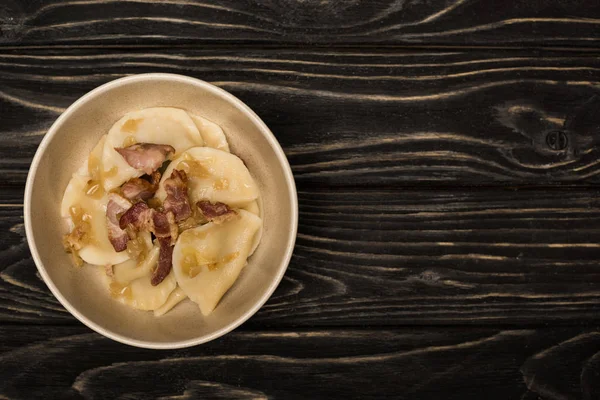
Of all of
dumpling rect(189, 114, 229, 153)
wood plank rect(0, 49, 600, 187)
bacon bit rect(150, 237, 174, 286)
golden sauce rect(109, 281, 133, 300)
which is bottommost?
golden sauce rect(109, 281, 133, 300)

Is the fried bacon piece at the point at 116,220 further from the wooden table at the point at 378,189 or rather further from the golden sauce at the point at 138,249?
the wooden table at the point at 378,189

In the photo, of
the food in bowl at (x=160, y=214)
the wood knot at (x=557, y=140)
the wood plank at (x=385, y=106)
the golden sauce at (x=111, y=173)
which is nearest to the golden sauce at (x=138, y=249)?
the food in bowl at (x=160, y=214)

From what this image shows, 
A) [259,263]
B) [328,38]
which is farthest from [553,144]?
[259,263]

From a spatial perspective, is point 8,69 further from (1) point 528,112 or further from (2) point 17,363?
(1) point 528,112

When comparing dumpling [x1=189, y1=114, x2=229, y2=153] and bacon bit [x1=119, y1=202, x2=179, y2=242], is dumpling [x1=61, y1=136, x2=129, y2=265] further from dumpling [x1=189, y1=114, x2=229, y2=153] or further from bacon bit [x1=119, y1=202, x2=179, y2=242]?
dumpling [x1=189, y1=114, x2=229, y2=153]

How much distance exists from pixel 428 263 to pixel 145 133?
0.52 meters

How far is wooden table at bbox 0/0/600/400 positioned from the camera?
3.42 feet

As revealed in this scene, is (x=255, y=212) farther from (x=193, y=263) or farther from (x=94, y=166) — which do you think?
(x=94, y=166)

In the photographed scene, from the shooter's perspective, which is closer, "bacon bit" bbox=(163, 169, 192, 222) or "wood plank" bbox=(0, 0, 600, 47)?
"bacon bit" bbox=(163, 169, 192, 222)

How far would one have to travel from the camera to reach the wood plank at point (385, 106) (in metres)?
1.04

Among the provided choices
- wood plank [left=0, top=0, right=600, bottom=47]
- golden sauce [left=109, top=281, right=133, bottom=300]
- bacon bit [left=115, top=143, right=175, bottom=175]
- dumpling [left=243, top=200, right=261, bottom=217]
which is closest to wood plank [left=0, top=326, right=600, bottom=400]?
golden sauce [left=109, top=281, right=133, bottom=300]

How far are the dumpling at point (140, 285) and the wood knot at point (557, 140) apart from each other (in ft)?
2.22

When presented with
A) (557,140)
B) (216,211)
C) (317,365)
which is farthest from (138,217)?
(557,140)

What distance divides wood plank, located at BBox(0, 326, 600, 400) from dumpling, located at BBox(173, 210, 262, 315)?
13 centimetres
